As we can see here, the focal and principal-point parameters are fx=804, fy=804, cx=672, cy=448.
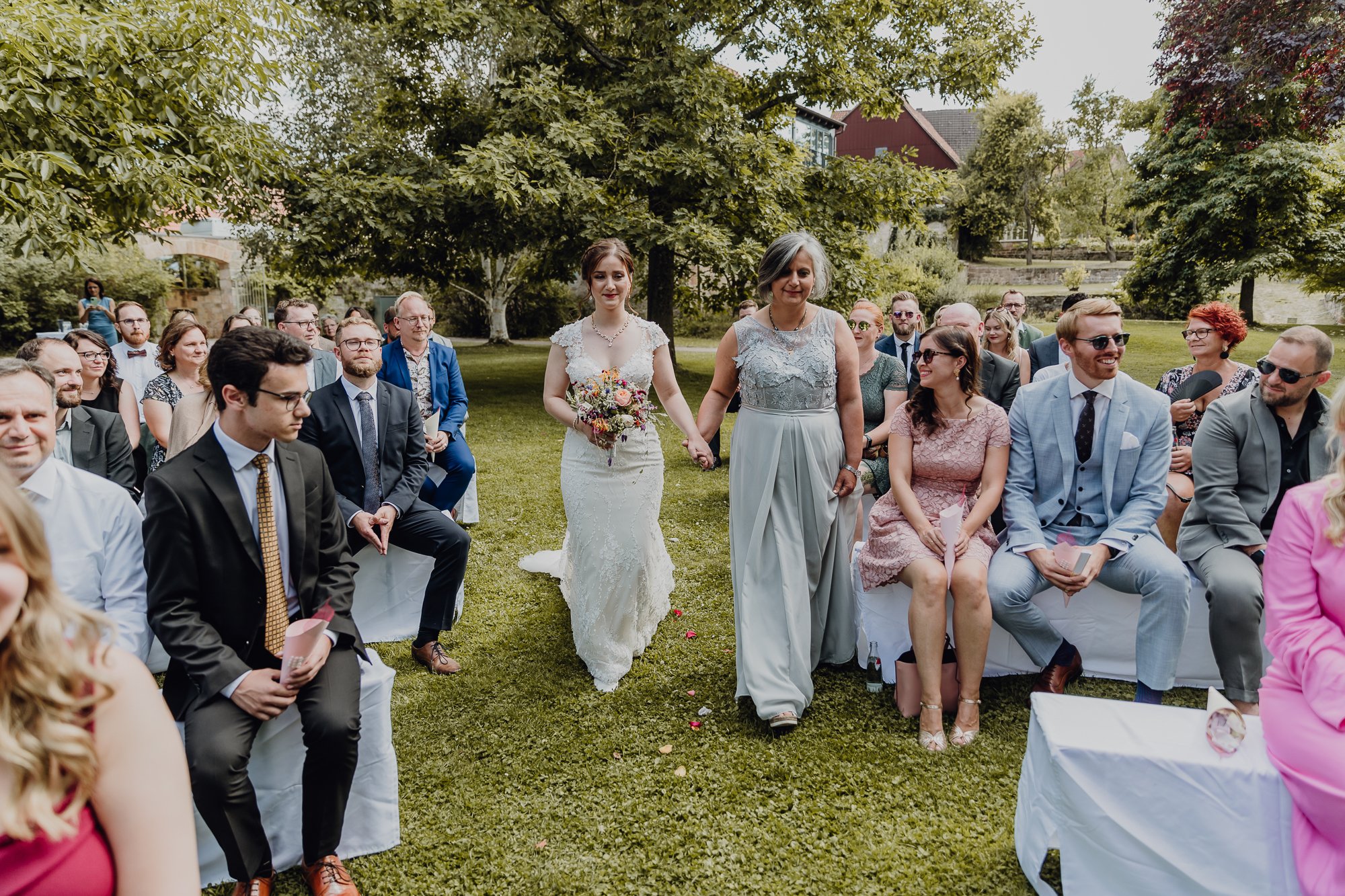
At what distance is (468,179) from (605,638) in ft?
31.5

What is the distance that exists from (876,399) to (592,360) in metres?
2.19

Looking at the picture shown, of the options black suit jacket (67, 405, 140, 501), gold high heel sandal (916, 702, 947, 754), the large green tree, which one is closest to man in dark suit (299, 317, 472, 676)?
black suit jacket (67, 405, 140, 501)

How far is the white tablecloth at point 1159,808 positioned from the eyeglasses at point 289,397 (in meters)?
2.93

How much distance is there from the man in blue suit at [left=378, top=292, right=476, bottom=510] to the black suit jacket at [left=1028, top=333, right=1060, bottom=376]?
A: 15.8 feet

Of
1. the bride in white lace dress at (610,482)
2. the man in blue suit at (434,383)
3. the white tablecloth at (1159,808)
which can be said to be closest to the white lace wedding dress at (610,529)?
the bride in white lace dress at (610,482)

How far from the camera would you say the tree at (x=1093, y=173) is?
40.1 m

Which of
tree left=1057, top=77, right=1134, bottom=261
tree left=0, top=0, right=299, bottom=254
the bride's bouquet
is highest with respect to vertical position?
tree left=1057, top=77, right=1134, bottom=261

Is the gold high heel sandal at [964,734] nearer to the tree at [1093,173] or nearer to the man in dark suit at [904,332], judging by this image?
the man in dark suit at [904,332]

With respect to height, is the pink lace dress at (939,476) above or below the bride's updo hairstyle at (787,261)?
below

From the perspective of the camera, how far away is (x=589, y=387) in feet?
14.8

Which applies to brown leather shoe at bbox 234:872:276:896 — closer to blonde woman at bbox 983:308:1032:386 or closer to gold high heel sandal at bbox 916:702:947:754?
gold high heel sandal at bbox 916:702:947:754

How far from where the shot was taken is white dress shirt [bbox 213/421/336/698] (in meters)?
2.97

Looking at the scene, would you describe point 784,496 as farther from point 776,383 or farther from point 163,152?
point 163,152

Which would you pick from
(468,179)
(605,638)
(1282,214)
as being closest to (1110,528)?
(605,638)
